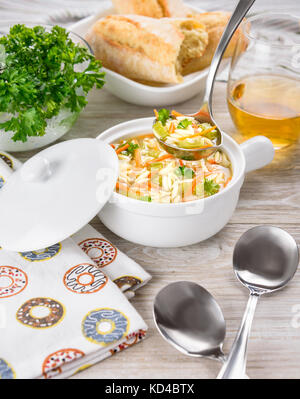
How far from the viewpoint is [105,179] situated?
1.09 m

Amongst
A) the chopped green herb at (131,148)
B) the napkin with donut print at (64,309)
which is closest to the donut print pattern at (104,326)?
the napkin with donut print at (64,309)

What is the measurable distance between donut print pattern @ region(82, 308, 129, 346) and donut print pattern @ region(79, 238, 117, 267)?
0.16 meters

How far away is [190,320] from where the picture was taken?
36.2 inches

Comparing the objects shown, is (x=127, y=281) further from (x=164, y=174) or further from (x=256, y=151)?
(x=256, y=151)

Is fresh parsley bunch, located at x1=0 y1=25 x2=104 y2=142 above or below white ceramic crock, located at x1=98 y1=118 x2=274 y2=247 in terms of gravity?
above

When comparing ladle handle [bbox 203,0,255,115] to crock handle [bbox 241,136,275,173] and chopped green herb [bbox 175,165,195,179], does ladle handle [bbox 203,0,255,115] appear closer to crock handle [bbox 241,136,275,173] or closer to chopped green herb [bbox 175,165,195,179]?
crock handle [bbox 241,136,275,173]

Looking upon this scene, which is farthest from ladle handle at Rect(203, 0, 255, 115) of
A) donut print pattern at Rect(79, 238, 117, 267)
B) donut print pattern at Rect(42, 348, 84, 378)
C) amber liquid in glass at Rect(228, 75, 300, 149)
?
donut print pattern at Rect(42, 348, 84, 378)

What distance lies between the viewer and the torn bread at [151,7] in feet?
5.68

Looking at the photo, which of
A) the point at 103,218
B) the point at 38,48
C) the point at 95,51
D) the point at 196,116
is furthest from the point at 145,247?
the point at 95,51

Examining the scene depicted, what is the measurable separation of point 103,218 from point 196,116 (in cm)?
41

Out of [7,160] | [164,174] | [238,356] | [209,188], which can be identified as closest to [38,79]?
[7,160]

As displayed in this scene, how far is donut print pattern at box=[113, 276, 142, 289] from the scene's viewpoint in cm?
104

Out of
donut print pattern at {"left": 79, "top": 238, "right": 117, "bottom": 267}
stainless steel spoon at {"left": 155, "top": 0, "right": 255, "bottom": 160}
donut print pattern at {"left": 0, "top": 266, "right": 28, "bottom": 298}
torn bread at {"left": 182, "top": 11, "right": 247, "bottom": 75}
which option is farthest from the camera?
torn bread at {"left": 182, "top": 11, "right": 247, "bottom": 75}

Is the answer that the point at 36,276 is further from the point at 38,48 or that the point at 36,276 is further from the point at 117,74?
the point at 117,74
